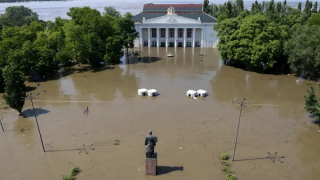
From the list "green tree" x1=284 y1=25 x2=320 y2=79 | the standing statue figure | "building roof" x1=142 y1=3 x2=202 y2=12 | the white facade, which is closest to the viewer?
the standing statue figure

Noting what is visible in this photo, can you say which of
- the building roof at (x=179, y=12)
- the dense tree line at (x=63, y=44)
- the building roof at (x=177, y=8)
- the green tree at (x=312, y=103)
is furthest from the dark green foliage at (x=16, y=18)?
the green tree at (x=312, y=103)

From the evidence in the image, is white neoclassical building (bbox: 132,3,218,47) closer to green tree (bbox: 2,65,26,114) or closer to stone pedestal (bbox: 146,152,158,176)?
green tree (bbox: 2,65,26,114)

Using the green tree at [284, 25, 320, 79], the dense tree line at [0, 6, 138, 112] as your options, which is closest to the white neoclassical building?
the dense tree line at [0, 6, 138, 112]

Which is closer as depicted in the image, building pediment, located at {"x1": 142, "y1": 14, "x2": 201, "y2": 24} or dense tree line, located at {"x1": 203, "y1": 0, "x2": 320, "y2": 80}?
dense tree line, located at {"x1": 203, "y1": 0, "x2": 320, "y2": 80}

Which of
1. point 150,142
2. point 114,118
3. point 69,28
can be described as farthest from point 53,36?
point 150,142

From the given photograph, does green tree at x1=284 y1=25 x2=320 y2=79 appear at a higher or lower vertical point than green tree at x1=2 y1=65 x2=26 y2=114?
higher

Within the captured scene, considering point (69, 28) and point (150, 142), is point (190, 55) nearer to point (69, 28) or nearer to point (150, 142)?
point (69, 28)

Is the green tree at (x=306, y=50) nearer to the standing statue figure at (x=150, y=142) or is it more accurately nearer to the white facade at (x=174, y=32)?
the white facade at (x=174, y=32)
